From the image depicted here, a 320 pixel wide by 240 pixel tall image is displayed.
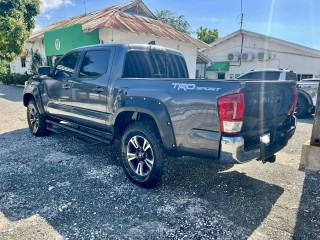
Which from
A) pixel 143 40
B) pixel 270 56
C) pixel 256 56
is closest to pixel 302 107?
pixel 143 40

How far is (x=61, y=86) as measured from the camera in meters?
4.98

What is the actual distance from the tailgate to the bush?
68.7ft

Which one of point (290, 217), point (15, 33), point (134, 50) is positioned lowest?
point (290, 217)

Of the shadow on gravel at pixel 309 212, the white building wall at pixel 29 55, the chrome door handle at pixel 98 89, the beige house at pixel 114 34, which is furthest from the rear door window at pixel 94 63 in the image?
the white building wall at pixel 29 55

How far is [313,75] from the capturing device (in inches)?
722

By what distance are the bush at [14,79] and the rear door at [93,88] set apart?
1822 cm

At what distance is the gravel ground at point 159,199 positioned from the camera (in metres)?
2.63

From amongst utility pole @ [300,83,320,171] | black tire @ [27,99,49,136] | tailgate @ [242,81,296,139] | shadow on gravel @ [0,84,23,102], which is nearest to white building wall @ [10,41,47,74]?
shadow on gravel @ [0,84,23,102]

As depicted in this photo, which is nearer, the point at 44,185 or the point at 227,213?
the point at 227,213

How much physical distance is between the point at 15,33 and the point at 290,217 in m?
16.9

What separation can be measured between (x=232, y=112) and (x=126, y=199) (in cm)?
175

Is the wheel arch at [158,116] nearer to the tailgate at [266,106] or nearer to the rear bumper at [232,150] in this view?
the rear bumper at [232,150]

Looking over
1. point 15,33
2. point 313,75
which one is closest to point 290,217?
point 15,33

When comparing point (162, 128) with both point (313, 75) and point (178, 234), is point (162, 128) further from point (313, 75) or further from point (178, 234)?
point (313, 75)
